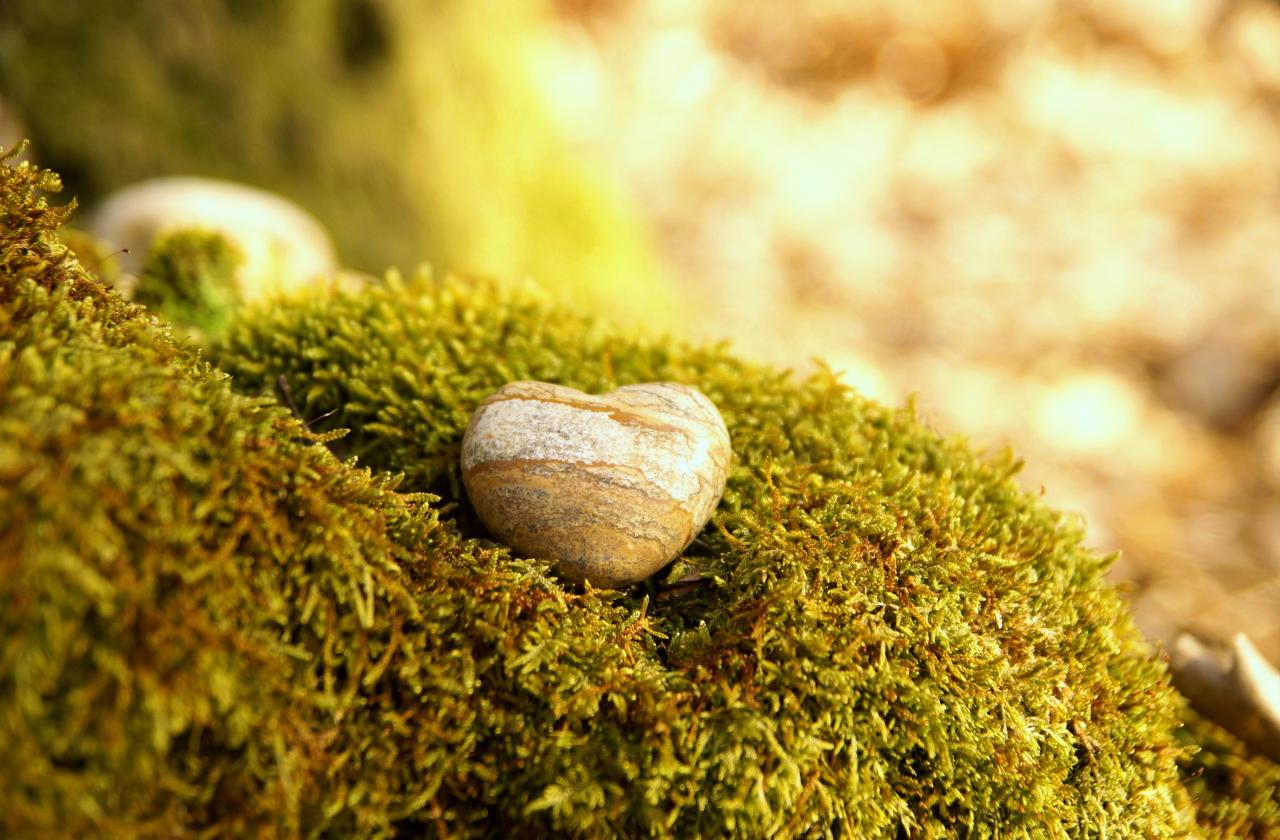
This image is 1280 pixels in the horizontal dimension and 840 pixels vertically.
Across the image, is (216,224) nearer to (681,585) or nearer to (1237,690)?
(681,585)

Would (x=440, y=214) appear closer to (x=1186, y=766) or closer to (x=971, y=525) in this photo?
(x=971, y=525)

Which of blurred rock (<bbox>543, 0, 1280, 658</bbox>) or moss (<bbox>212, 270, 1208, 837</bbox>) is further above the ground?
blurred rock (<bbox>543, 0, 1280, 658</bbox>)

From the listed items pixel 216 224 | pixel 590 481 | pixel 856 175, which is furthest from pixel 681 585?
pixel 856 175

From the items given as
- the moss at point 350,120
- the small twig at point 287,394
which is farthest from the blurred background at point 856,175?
the small twig at point 287,394

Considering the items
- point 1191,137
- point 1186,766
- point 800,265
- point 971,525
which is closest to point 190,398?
point 971,525

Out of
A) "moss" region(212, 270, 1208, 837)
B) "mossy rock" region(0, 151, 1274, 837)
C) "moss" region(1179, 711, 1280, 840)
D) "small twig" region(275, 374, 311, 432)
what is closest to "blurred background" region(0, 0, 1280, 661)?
"moss" region(212, 270, 1208, 837)

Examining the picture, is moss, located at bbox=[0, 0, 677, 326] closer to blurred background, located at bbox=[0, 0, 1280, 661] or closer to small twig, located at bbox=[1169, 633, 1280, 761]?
blurred background, located at bbox=[0, 0, 1280, 661]
